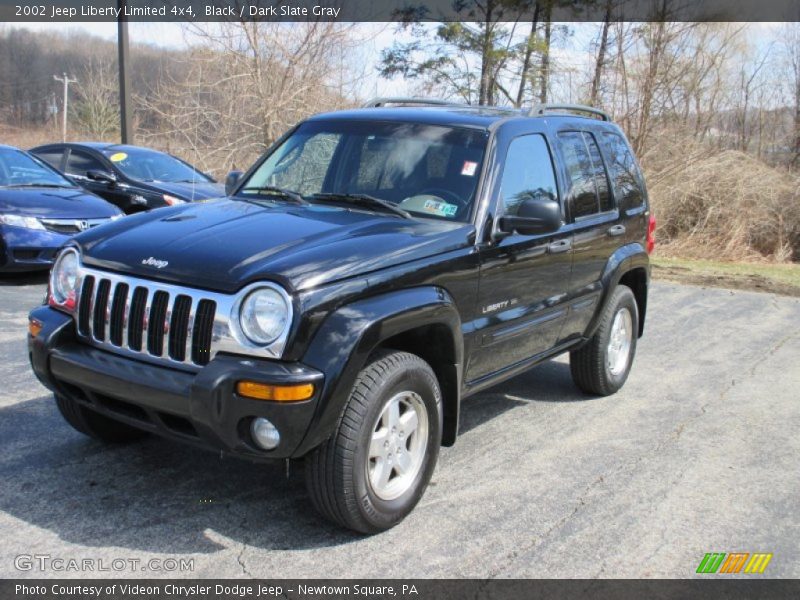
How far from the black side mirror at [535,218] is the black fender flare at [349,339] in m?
0.84

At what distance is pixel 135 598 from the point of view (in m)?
3.15

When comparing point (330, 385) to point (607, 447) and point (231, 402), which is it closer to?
point (231, 402)

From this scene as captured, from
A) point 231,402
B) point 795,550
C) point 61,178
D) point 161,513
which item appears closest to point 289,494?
point 161,513

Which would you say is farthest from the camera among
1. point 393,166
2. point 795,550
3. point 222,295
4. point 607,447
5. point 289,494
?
→ point 607,447

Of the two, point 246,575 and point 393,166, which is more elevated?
point 393,166

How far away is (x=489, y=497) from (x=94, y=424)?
216cm

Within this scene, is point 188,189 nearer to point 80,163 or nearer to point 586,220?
point 80,163

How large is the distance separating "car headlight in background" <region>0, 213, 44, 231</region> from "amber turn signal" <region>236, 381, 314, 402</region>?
21.9 feet

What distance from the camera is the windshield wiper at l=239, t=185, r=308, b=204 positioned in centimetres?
464

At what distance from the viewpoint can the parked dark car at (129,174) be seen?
11.0 metres

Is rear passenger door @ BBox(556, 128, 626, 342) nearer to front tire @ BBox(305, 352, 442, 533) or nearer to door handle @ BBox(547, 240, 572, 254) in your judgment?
door handle @ BBox(547, 240, 572, 254)

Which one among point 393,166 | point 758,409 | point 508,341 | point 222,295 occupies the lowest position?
point 758,409

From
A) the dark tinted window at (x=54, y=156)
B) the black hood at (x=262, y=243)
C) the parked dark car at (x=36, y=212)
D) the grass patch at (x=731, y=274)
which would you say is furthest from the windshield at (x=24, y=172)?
the grass patch at (x=731, y=274)

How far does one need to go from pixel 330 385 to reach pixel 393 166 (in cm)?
175
